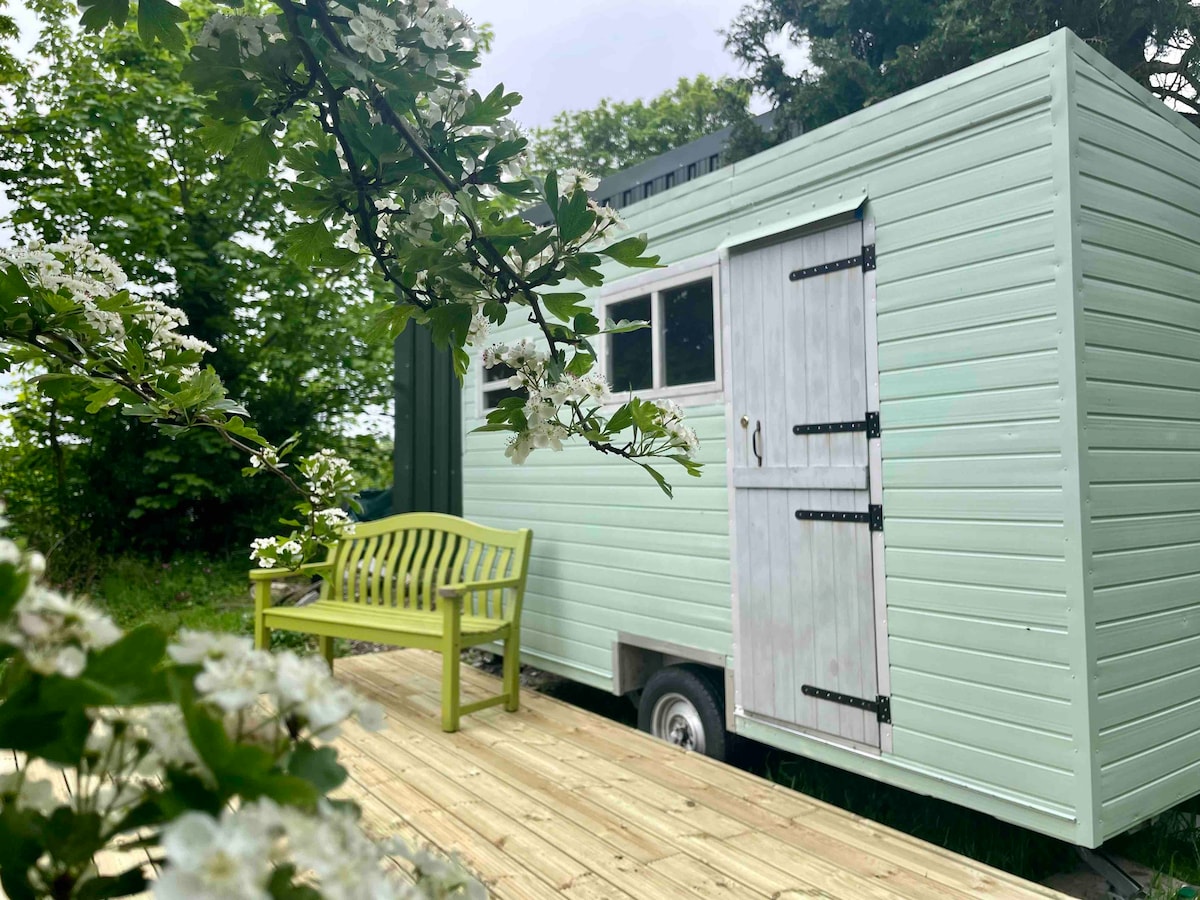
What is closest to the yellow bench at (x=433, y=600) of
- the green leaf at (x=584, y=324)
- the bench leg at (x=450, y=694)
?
the bench leg at (x=450, y=694)

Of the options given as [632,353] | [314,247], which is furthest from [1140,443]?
[314,247]

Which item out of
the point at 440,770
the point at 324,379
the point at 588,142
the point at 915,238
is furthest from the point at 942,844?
the point at 588,142

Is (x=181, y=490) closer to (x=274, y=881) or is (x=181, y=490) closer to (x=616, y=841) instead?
(x=616, y=841)

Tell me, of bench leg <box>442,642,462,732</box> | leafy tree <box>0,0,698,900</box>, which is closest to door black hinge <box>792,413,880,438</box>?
bench leg <box>442,642,462,732</box>

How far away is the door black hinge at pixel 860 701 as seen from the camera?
321cm

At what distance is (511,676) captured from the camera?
456 centimetres

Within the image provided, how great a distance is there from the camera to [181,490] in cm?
882

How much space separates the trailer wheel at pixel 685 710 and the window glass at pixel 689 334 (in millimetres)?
1437

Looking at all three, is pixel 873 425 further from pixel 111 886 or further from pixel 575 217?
pixel 111 886

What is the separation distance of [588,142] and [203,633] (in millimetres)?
20266

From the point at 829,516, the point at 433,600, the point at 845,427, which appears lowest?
the point at 433,600

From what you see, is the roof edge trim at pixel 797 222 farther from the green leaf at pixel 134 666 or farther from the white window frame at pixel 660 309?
the green leaf at pixel 134 666

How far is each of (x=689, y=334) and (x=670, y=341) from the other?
143mm

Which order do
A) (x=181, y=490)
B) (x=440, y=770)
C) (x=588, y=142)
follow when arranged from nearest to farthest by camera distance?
(x=440, y=770) < (x=181, y=490) < (x=588, y=142)
